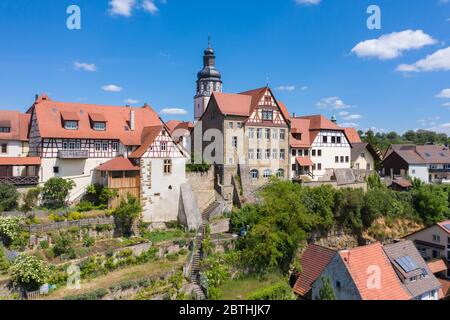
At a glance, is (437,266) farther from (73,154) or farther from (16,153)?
(16,153)

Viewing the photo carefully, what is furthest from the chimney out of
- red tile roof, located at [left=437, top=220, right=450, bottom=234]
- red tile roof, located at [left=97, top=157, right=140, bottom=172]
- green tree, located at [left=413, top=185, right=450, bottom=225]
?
green tree, located at [left=413, top=185, right=450, bottom=225]

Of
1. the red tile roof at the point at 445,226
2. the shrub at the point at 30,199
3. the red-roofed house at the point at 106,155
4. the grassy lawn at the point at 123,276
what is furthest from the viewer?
the red tile roof at the point at 445,226

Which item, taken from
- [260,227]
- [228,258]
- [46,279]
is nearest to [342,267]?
[260,227]

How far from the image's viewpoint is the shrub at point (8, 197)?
25.6 meters

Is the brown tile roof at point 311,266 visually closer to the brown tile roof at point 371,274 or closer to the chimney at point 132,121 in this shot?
the brown tile roof at point 371,274

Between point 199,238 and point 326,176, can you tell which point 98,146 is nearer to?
point 199,238

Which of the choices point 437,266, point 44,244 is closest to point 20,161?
point 44,244

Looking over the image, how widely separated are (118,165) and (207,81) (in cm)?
3581

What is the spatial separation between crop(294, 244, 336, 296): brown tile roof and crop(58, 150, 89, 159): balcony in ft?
69.7

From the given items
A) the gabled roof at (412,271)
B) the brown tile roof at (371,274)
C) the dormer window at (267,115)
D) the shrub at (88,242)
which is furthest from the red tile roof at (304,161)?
the shrub at (88,242)

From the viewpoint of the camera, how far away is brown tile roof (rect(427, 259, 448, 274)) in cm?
2902

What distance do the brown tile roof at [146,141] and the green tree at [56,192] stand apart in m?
6.10

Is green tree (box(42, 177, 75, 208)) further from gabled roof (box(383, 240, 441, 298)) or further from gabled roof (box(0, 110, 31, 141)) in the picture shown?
gabled roof (box(383, 240, 441, 298))

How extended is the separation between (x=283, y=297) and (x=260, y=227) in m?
5.58
